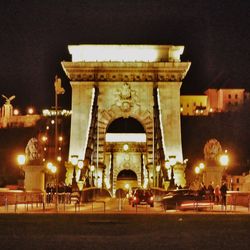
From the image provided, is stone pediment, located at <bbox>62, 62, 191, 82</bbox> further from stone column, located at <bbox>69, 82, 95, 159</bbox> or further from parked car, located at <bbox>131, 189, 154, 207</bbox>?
parked car, located at <bbox>131, 189, 154, 207</bbox>

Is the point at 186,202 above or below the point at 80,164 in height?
below

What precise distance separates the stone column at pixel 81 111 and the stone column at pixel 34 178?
2408cm

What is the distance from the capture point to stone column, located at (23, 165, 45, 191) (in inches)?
1831

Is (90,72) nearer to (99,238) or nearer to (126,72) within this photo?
(126,72)

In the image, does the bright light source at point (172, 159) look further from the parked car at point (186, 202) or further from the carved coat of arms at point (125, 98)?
the parked car at point (186, 202)

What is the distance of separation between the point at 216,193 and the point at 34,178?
1108 cm

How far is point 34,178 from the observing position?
47.0 meters

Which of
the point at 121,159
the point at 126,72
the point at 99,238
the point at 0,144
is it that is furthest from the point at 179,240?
the point at 0,144

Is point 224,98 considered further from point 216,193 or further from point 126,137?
point 216,193

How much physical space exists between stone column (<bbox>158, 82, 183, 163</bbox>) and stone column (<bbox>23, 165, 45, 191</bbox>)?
2557 cm

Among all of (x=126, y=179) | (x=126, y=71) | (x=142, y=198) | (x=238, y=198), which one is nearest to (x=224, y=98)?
(x=126, y=179)

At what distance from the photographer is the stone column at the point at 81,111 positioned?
71625mm

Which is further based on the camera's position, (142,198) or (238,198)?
(142,198)

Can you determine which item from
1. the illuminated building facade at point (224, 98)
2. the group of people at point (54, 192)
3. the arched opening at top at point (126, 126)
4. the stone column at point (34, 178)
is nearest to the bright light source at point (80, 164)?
the group of people at point (54, 192)
